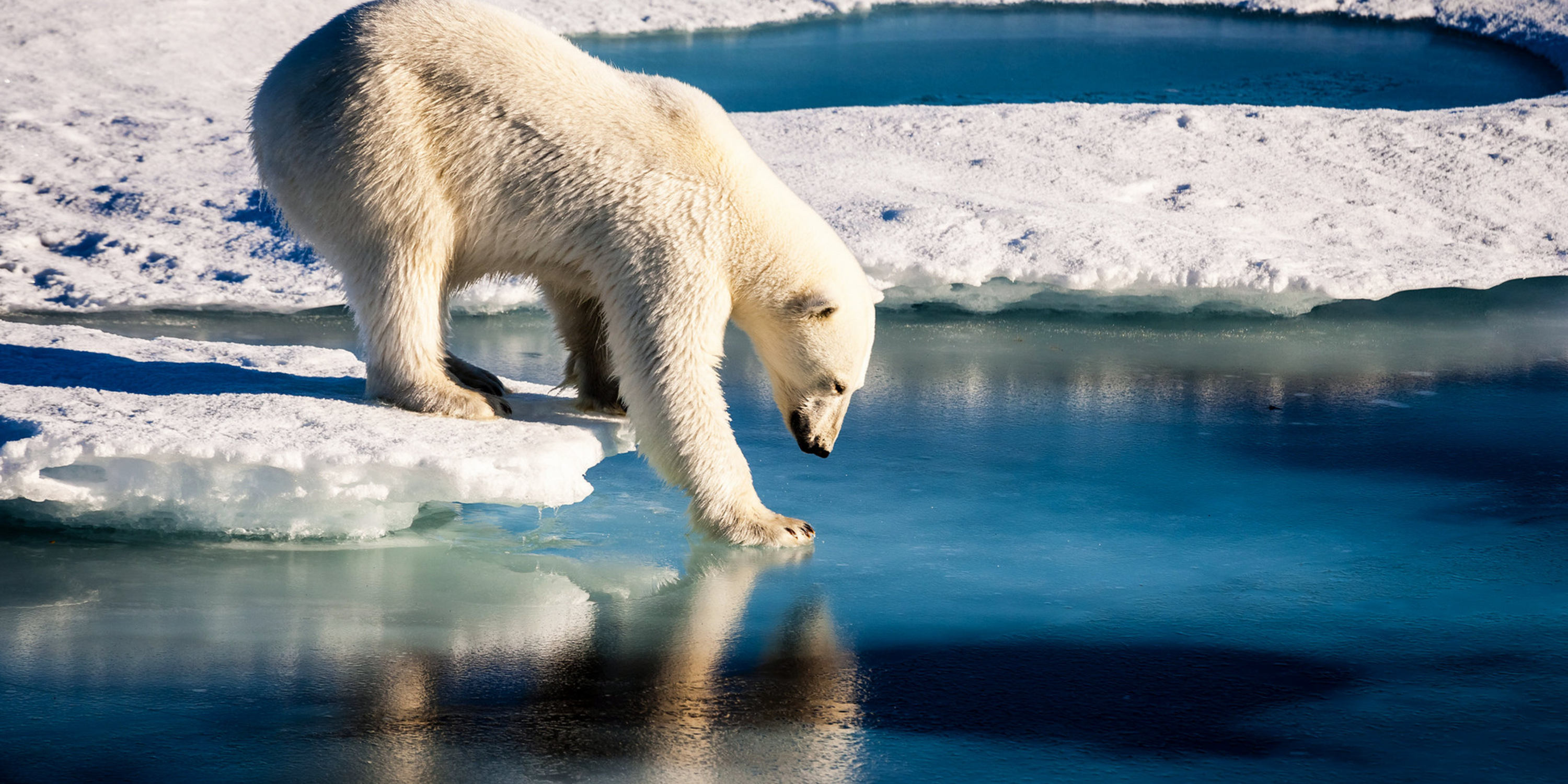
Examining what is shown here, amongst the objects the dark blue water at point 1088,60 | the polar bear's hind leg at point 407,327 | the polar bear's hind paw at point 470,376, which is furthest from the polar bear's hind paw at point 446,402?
the dark blue water at point 1088,60

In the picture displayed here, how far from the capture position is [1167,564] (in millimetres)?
3648

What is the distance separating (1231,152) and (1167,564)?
15.7 ft

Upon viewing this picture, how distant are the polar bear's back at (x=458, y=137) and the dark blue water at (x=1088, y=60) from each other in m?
7.40

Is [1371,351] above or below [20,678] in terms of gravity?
above

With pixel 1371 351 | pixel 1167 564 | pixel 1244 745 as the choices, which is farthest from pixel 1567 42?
pixel 1244 745

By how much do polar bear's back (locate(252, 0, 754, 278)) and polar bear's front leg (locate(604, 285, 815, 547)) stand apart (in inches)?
12.2

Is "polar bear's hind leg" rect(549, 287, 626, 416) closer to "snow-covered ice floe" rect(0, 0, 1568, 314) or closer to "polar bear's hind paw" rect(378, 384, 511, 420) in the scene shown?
"polar bear's hind paw" rect(378, 384, 511, 420)

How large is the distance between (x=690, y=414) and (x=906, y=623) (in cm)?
80

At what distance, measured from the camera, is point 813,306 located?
11.9 ft

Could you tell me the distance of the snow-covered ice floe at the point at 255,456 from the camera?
10.6ft

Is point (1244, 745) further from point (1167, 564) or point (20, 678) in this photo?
point (20, 678)

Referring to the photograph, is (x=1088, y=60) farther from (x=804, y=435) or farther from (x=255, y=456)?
(x=255, y=456)

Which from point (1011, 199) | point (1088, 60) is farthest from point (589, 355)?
point (1088, 60)

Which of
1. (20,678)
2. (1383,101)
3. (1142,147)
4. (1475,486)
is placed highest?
(1383,101)
